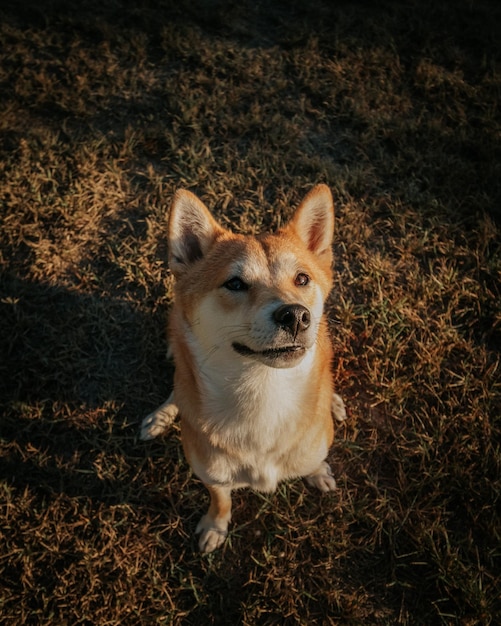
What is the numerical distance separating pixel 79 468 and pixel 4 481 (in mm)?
465

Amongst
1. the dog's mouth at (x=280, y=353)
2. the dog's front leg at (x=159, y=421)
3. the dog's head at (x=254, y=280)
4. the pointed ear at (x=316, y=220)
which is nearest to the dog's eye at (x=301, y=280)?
the dog's head at (x=254, y=280)

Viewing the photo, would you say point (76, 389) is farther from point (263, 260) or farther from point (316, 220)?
point (316, 220)

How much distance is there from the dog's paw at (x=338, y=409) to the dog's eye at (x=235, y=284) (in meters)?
1.29

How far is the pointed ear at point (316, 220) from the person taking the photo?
7.51 ft

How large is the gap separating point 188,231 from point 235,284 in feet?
1.56

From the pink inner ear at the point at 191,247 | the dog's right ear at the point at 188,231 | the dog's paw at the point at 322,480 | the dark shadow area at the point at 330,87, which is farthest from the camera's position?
the dark shadow area at the point at 330,87

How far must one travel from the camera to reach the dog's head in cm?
189

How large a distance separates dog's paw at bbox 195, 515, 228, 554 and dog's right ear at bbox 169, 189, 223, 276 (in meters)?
1.55

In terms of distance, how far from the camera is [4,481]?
2781 millimetres

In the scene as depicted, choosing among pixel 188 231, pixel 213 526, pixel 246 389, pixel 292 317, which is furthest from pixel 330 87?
pixel 213 526

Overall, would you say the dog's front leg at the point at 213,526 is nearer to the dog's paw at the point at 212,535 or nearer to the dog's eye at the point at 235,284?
the dog's paw at the point at 212,535

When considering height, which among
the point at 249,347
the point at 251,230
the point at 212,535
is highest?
the point at 249,347

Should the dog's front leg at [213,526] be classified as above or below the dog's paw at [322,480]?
below

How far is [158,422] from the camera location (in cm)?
291
